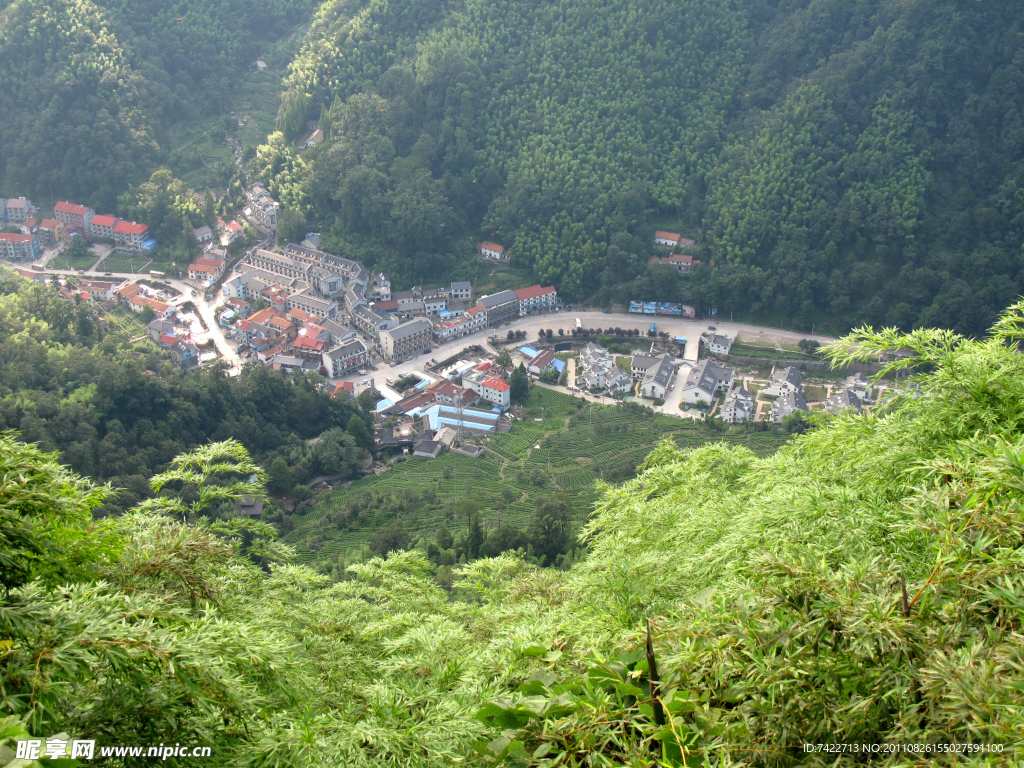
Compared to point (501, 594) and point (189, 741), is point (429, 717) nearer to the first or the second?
point (189, 741)

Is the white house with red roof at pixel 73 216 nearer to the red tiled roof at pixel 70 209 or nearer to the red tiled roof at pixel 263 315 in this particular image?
the red tiled roof at pixel 70 209

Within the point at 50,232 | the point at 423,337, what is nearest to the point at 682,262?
the point at 423,337

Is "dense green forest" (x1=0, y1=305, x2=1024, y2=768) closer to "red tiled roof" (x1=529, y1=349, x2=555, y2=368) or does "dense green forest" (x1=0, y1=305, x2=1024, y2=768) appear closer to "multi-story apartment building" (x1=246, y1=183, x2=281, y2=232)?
"red tiled roof" (x1=529, y1=349, x2=555, y2=368)

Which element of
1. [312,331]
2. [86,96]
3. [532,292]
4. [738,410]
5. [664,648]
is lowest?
[738,410]

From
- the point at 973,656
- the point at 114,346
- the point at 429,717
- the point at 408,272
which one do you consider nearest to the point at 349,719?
the point at 429,717

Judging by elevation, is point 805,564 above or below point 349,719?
above

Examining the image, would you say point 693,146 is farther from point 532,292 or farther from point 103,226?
point 103,226

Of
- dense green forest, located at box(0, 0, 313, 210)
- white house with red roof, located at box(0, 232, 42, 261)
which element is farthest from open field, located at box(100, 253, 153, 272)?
dense green forest, located at box(0, 0, 313, 210)
